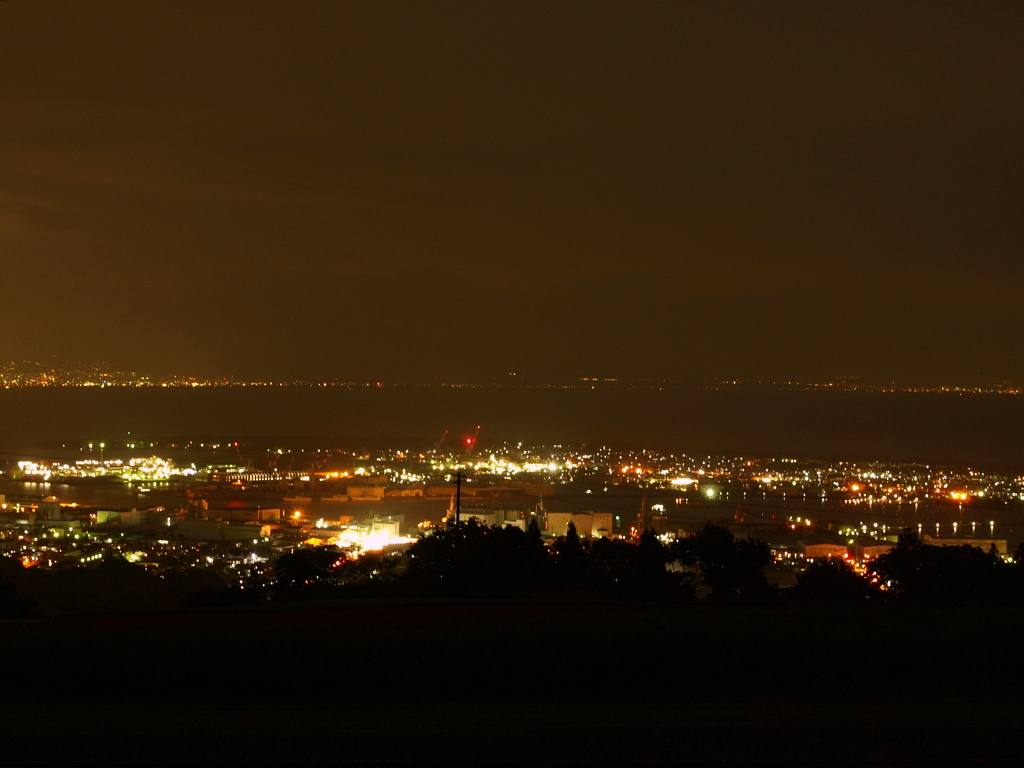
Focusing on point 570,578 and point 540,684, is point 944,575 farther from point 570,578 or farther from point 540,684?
point 540,684

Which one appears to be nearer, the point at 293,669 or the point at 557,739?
the point at 557,739

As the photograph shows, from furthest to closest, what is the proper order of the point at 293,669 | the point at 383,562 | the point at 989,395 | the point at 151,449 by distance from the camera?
1. the point at 989,395
2. the point at 151,449
3. the point at 383,562
4. the point at 293,669

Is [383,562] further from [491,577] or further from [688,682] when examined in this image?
[688,682]

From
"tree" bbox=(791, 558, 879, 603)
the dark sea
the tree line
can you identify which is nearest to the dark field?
"tree" bbox=(791, 558, 879, 603)

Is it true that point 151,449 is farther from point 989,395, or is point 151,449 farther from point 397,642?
point 989,395

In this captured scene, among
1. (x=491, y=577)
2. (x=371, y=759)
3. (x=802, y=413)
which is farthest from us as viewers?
(x=802, y=413)

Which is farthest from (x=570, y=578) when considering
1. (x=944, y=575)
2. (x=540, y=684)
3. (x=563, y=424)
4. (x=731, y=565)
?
(x=563, y=424)

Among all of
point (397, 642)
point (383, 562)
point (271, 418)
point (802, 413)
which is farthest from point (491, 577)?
point (802, 413)

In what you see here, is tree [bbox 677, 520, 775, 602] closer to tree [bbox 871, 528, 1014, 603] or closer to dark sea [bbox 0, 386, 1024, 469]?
tree [bbox 871, 528, 1014, 603]
